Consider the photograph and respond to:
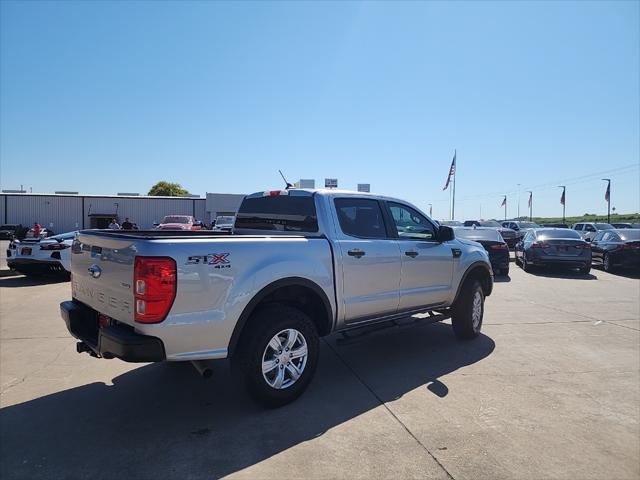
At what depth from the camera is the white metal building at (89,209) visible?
4572 cm

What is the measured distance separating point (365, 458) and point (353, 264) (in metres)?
1.89

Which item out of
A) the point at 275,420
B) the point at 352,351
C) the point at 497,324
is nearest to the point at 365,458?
the point at 275,420

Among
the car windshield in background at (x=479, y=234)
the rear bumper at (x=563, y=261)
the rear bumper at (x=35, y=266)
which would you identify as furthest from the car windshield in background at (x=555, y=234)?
the rear bumper at (x=35, y=266)

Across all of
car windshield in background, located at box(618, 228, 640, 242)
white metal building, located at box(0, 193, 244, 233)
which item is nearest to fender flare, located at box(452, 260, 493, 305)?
car windshield in background, located at box(618, 228, 640, 242)

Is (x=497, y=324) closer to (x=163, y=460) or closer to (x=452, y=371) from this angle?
(x=452, y=371)

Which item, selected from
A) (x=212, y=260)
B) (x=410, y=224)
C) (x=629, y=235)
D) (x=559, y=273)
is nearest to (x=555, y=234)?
(x=559, y=273)

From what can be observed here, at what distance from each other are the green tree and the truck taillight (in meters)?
79.5

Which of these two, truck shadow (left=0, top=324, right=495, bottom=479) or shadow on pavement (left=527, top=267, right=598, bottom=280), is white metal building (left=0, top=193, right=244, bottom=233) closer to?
shadow on pavement (left=527, top=267, right=598, bottom=280)

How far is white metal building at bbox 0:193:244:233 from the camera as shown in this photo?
150 feet

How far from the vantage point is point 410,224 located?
5566mm

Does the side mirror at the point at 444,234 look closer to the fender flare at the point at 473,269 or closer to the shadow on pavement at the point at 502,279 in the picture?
the fender flare at the point at 473,269

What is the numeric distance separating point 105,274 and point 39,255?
9.53 metres

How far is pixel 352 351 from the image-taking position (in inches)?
229

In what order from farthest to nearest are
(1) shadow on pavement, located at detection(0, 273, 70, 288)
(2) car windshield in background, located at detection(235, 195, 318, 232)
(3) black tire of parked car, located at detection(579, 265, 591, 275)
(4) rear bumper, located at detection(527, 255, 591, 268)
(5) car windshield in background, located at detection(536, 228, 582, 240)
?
(5) car windshield in background, located at detection(536, 228, 582, 240), (3) black tire of parked car, located at detection(579, 265, 591, 275), (4) rear bumper, located at detection(527, 255, 591, 268), (1) shadow on pavement, located at detection(0, 273, 70, 288), (2) car windshield in background, located at detection(235, 195, 318, 232)
